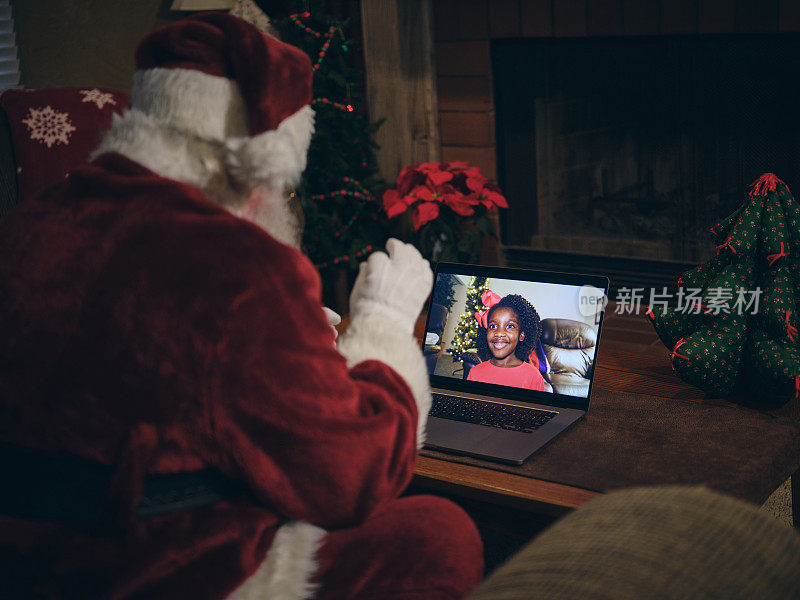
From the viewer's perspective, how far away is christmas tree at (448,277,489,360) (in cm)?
152

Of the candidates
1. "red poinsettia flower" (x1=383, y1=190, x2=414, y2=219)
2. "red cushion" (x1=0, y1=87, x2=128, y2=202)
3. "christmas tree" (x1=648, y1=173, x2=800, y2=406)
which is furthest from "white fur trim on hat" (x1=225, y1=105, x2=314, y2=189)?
"red cushion" (x1=0, y1=87, x2=128, y2=202)

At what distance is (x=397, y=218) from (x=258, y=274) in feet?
7.36

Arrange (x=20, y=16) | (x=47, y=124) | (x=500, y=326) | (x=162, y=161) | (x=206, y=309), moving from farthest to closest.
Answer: (x=20, y=16)
(x=47, y=124)
(x=500, y=326)
(x=162, y=161)
(x=206, y=309)

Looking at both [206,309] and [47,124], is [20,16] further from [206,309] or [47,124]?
[206,309]

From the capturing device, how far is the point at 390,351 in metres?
1.14

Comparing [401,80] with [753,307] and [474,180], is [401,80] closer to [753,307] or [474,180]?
[474,180]

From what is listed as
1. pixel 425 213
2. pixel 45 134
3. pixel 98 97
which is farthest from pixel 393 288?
pixel 98 97

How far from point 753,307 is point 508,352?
43cm

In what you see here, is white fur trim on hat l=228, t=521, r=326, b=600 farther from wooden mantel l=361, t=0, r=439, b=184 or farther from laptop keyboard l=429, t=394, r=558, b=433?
wooden mantel l=361, t=0, r=439, b=184

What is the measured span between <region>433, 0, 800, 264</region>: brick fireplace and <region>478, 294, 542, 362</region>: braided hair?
1587 mm

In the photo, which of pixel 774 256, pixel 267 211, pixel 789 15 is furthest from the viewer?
pixel 789 15

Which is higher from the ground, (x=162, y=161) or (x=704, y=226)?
(x=162, y=161)

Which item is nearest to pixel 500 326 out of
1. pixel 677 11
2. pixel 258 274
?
pixel 258 274

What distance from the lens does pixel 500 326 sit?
1.49 meters
